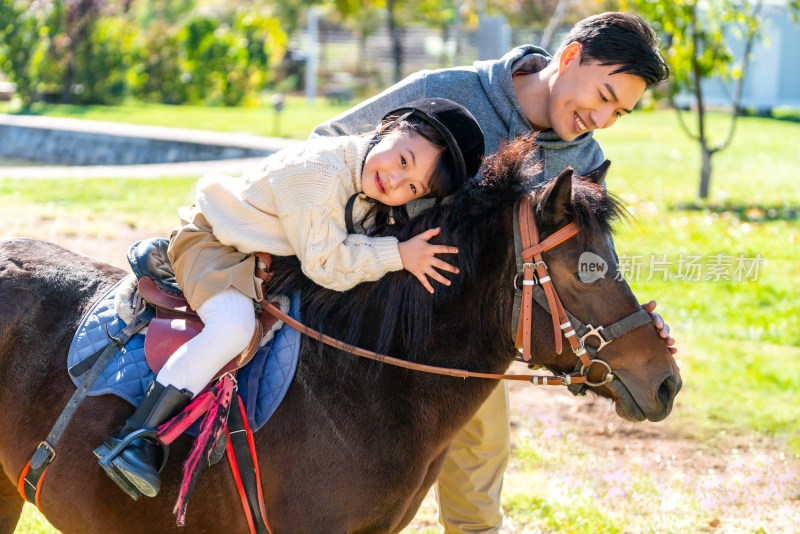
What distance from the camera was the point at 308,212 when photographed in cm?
267

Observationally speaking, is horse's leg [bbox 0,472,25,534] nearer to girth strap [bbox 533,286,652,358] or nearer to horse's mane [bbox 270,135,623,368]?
horse's mane [bbox 270,135,623,368]

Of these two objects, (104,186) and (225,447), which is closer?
(225,447)

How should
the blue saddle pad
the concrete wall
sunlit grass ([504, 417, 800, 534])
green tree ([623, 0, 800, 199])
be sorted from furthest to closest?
the concrete wall, green tree ([623, 0, 800, 199]), sunlit grass ([504, 417, 800, 534]), the blue saddle pad

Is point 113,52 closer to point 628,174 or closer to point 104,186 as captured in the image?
point 104,186

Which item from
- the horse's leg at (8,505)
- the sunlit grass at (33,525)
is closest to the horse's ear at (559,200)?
the horse's leg at (8,505)

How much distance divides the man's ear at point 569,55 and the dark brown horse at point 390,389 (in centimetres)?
62

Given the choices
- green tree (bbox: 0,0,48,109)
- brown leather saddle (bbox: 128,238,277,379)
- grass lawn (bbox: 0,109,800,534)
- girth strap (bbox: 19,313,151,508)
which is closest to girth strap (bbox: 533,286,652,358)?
grass lawn (bbox: 0,109,800,534)

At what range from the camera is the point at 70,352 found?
9.49ft

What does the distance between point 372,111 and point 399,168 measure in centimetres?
68

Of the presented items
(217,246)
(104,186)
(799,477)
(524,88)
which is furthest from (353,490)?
(104,186)

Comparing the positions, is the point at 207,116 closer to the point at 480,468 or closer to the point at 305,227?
the point at 480,468

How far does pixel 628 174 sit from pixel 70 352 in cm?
1322

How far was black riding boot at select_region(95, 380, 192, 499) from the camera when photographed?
2.53 metres

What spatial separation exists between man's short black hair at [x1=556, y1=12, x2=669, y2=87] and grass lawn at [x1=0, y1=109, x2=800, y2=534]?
62 centimetres
